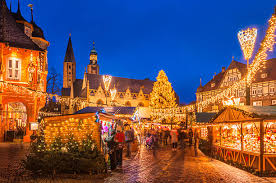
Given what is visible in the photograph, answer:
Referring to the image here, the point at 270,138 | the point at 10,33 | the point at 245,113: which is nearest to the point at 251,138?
the point at 270,138

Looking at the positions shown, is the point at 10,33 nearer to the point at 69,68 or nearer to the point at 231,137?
the point at 231,137

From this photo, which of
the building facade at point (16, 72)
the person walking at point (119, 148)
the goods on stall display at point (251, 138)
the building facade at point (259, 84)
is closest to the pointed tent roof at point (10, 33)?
the building facade at point (16, 72)

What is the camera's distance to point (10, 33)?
2456 centimetres

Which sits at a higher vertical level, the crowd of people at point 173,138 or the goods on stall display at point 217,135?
the goods on stall display at point 217,135

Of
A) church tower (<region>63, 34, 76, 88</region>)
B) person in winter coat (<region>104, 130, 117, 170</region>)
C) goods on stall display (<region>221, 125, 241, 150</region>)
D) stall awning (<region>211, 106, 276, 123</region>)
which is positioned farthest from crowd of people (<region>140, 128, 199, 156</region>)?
church tower (<region>63, 34, 76, 88</region>)

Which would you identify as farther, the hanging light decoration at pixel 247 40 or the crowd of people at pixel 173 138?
the crowd of people at pixel 173 138

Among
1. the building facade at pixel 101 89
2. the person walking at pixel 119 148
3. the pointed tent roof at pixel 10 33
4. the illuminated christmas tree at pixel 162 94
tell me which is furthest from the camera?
the building facade at pixel 101 89

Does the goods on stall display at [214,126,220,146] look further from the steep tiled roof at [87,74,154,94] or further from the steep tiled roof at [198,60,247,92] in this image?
the steep tiled roof at [87,74,154,94]

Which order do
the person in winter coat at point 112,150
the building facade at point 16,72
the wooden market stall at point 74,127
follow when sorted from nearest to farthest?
1. the wooden market stall at point 74,127
2. the person in winter coat at point 112,150
3. the building facade at point 16,72

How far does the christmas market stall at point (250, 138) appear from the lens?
386 inches

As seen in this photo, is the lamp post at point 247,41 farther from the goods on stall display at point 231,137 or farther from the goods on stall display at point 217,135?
the goods on stall display at point 217,135

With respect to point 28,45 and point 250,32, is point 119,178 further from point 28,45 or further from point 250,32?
point 28,45

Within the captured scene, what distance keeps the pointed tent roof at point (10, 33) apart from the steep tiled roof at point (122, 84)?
44544mm

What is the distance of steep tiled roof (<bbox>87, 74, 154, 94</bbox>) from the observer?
71125mm
